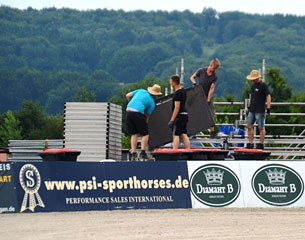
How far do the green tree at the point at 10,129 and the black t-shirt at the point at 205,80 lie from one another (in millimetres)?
67727

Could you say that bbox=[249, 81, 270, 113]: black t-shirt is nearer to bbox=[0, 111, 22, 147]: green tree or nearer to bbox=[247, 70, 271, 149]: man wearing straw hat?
bbox=[247, 70, 271, 149]: man wearing straw hat

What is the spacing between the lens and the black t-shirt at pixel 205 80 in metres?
23.3

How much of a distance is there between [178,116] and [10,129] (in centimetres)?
7346

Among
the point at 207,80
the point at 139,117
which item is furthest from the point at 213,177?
the point at 207,80

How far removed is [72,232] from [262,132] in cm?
741

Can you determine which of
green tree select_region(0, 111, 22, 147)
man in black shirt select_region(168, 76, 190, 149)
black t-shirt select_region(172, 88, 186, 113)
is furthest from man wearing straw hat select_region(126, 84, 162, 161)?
green tree select_region(0, 111, 22, 147)

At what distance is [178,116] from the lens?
21.9 meters

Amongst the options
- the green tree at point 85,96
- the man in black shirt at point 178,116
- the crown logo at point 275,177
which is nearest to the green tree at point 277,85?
the green tree at point 85,96

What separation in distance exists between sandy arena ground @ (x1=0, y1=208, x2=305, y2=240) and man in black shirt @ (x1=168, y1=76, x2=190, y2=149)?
211cm

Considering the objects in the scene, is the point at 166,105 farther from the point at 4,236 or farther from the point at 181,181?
the point at 4,236

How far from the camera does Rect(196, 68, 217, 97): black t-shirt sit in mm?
23328

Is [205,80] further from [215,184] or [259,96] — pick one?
[215,184]

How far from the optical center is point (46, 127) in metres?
96.2

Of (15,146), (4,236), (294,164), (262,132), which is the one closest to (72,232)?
(4,236)
